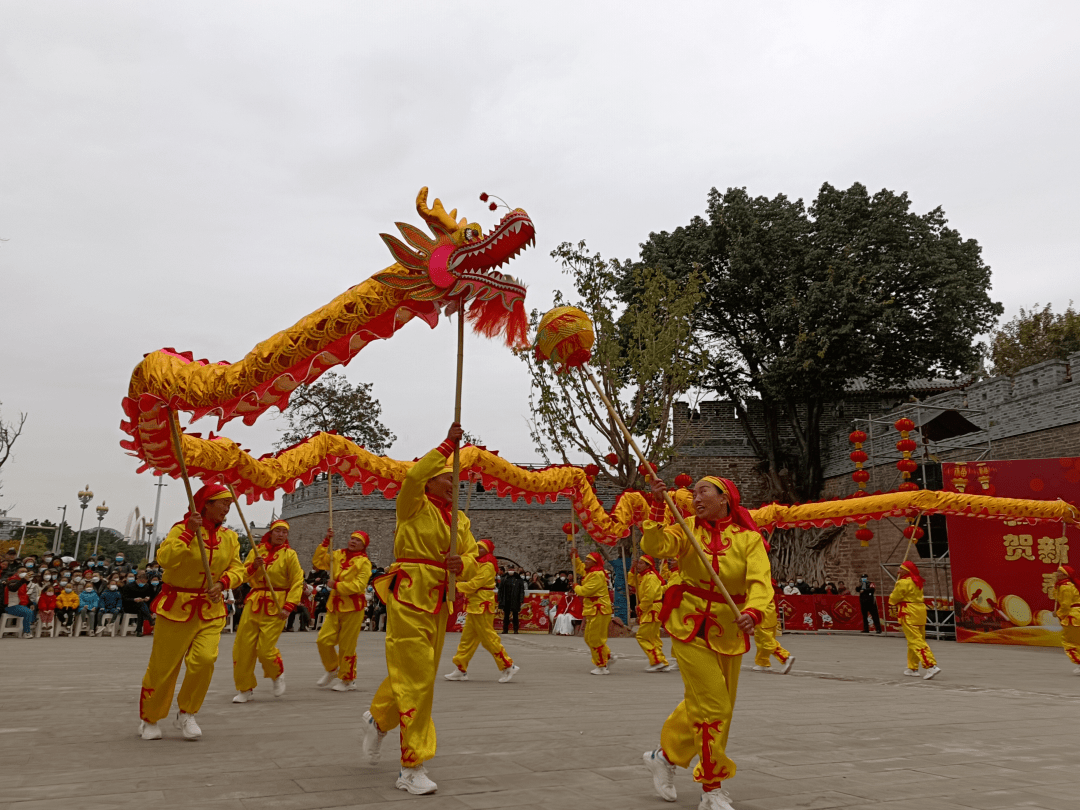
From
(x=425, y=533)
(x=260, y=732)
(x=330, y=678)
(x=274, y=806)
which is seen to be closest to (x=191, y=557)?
(x=260, y=732)

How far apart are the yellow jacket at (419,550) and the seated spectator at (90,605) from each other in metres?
14.6

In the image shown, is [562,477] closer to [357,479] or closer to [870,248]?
[357,479]

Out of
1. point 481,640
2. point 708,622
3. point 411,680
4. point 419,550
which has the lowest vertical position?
point 481,640

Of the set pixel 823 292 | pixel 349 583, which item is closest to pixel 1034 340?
pixel 823 292

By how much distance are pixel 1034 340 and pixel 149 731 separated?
105ft

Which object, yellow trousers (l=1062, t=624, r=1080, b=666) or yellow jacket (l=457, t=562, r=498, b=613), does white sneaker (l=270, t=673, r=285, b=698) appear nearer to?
yellow jacket (l=457, t=562, r=498, b=613)

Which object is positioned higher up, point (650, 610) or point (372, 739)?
point (650, 610)

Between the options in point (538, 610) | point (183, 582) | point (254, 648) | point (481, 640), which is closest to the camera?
point (183, 582)

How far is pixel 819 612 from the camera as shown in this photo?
65.6ft

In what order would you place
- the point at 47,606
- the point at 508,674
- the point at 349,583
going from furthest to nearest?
the point at 47,606 → the point at 508,674 → the point at 349,583

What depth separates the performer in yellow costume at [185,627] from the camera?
17.5 ft

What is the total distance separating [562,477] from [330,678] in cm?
413

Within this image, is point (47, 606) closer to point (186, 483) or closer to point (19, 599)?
point (19, 599)

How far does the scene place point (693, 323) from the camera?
25031mm
